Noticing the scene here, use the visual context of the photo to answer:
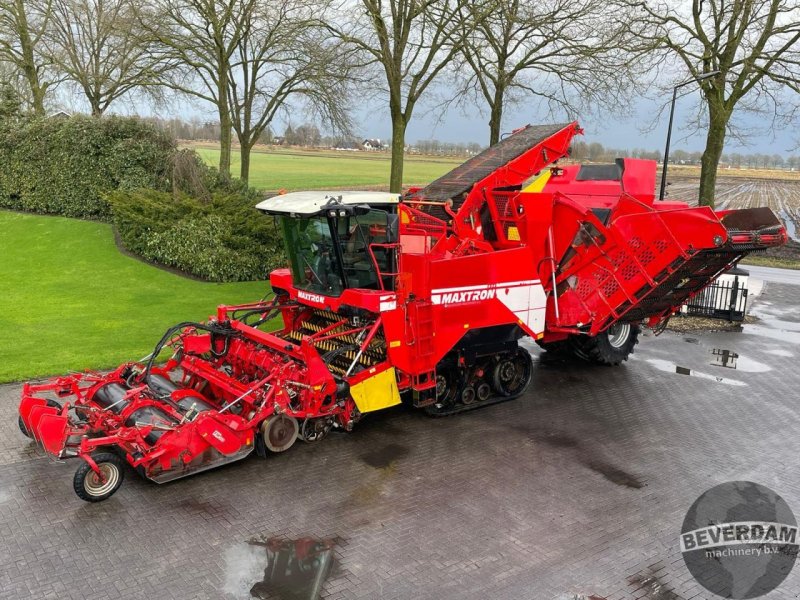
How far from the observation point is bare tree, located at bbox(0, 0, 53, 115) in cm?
2405

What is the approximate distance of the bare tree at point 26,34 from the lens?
947 inches

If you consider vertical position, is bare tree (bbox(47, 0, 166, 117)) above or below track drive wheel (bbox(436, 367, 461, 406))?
above

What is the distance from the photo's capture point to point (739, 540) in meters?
6.06

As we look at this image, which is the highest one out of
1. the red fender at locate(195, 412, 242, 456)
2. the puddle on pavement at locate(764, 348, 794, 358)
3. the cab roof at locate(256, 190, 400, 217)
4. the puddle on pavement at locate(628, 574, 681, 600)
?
the cab roof at locate(256, 190, 400, 217)

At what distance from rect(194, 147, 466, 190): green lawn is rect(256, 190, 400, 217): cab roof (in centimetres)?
2347

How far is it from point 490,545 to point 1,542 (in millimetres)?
4436

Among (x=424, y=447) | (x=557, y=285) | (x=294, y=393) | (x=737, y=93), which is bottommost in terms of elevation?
(x=424, y=447)

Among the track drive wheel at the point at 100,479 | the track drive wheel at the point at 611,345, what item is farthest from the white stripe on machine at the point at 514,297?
the track drive wheel at the point at 100,479

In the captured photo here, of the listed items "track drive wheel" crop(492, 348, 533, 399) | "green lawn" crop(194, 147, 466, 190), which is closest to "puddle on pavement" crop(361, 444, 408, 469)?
"track drive wheel" crop(492, 348, 533, 399)

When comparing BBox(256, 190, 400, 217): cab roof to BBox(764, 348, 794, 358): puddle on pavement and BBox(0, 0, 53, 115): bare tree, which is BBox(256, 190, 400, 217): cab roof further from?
BBox(0, 0, 53, 115): bare tree

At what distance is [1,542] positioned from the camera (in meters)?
5.71

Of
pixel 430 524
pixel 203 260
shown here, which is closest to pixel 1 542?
pixel 430 524

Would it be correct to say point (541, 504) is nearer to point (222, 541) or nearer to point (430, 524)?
point (430, 524)

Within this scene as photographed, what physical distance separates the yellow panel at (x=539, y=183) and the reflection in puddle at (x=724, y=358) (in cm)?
484
